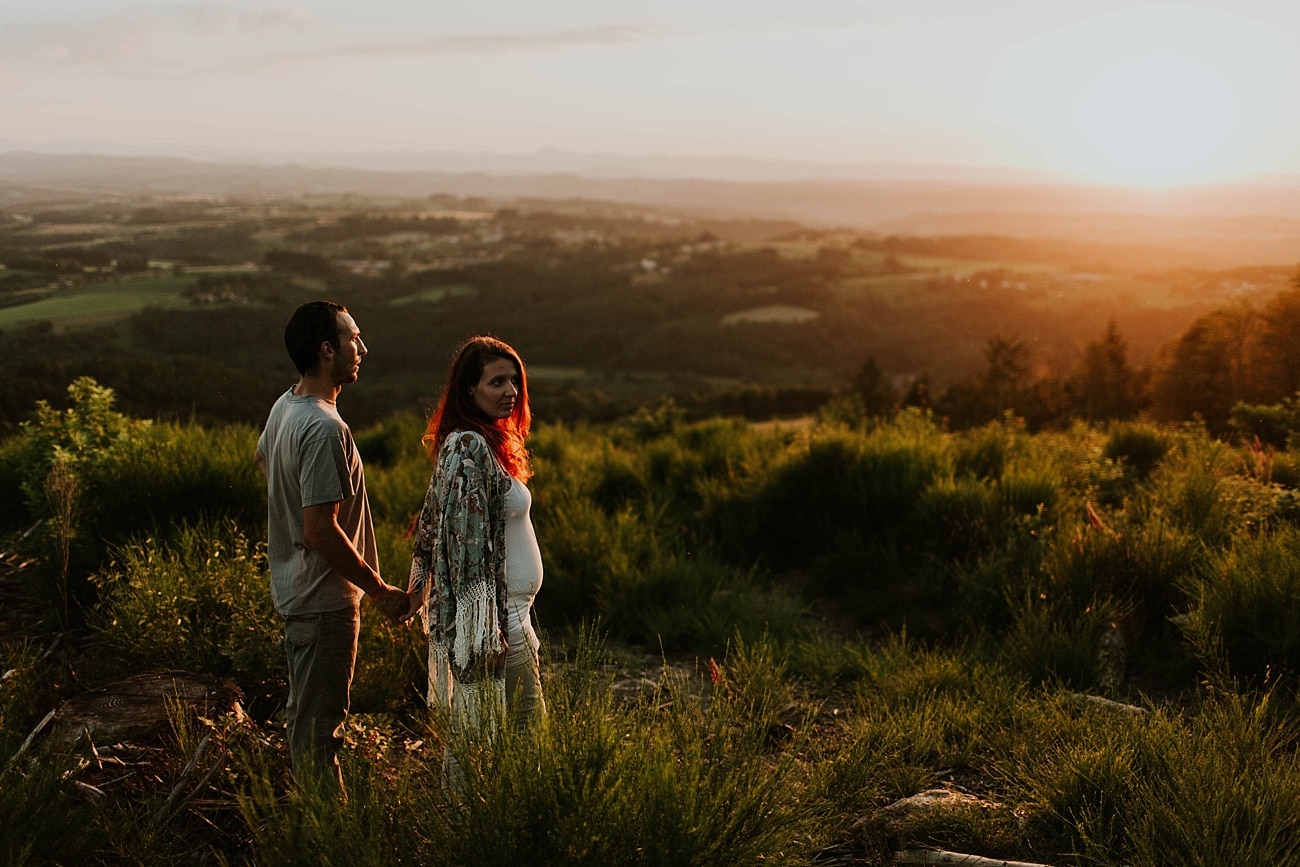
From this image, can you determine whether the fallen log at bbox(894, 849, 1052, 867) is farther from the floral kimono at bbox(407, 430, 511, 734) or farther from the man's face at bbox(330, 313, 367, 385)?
the man's face at bbox(330, 313, 367, 385)

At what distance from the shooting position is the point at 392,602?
3334 millimetres

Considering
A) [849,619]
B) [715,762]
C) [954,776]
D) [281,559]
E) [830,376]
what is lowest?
[830,376]

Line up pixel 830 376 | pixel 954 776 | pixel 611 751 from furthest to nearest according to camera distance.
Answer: pixel 830 376 → pixel 954 776 → pixel 611 751

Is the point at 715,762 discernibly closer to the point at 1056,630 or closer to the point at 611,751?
the point at 611,751

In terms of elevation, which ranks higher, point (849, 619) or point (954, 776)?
point (954, 776)

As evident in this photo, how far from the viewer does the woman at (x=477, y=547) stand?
10.2 ft

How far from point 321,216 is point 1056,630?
7128 centimetres

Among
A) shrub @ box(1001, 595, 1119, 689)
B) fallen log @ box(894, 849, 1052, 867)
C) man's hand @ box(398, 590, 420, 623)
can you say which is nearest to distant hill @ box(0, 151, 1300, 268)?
man's hand @ box(398, 590, 420, 623)

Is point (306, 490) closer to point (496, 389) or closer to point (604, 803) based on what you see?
point (496, 389)

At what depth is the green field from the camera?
351 inches

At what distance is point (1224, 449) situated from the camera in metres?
6.89

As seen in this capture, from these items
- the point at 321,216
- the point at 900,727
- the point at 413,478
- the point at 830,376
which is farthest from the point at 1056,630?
the point at 830,376

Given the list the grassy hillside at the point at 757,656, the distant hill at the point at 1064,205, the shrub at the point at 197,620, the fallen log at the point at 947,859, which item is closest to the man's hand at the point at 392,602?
the grassy hillside at the point at 757,656

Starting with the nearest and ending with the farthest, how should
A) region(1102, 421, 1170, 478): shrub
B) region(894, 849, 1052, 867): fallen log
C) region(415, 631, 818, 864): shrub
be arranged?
region(415, 631, 818, 864): shrub, region(894, 849, 1052, 867): fallen log, region(1102, 421, 1170, 478): shrub
